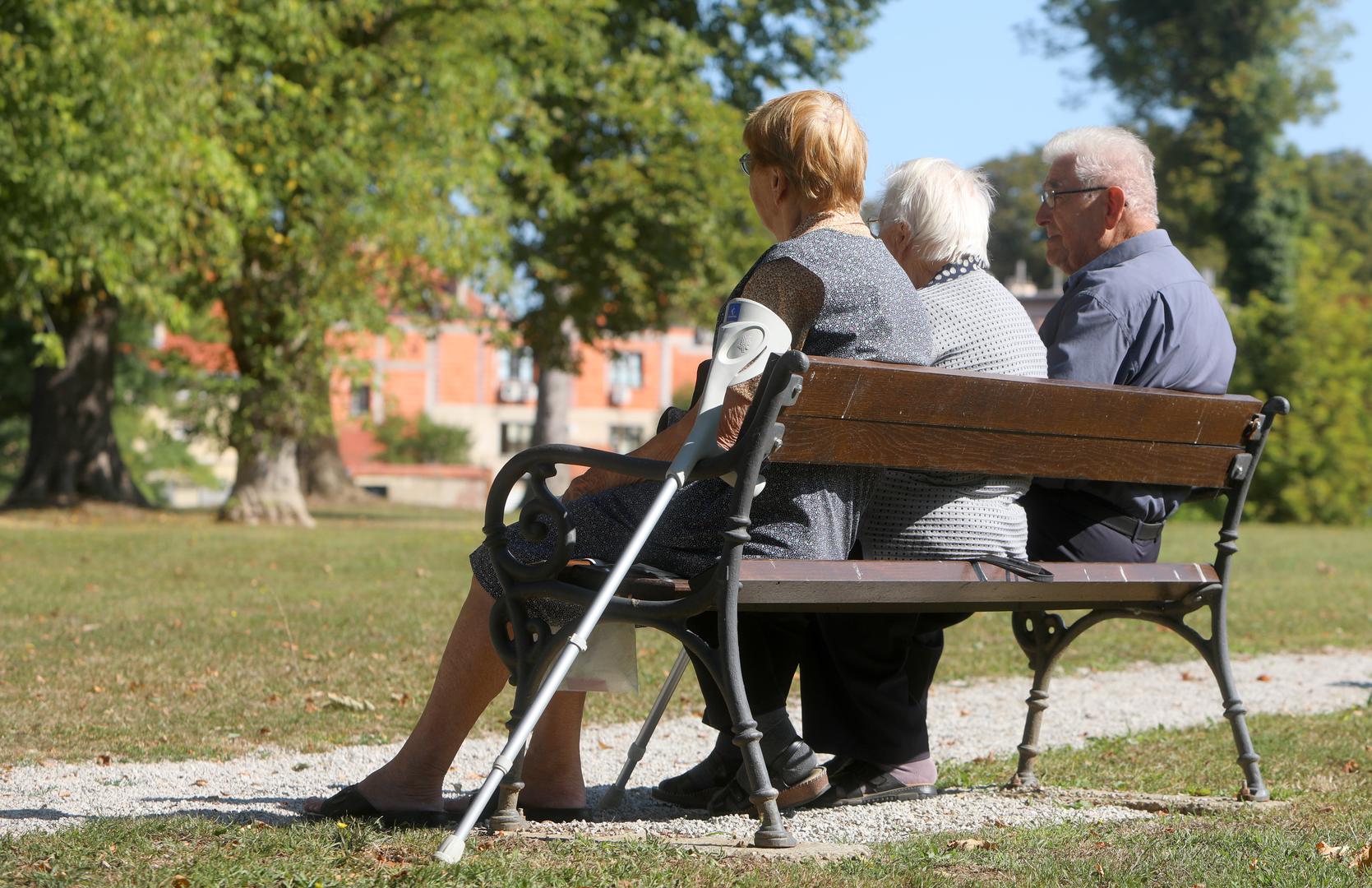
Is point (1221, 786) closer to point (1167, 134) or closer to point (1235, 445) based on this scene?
point (1235, 445)

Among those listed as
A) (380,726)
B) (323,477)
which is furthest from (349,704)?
(323,477)

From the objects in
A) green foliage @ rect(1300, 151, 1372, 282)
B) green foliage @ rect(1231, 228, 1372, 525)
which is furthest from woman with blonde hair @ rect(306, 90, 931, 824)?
green foliage @ rect(1300, 151, 1372, 282)

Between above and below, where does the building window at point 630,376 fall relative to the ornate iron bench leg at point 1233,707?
above

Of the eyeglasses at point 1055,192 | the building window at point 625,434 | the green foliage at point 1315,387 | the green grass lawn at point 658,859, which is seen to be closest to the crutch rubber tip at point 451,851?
the green grass lawn at point 658,859

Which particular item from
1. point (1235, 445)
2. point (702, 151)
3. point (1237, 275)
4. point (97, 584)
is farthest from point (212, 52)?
point (1237, 275)

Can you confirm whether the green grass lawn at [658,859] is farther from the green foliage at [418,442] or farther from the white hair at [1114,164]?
the green foliage at [418,442]

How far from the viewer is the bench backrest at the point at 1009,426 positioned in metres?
3.61

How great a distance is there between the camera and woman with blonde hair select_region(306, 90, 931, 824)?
12.4ft

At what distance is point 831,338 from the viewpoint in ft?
12.5

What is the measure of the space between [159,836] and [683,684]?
379 centimetres

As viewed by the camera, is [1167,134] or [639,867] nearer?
[639,867]

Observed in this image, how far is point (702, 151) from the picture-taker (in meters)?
25.6

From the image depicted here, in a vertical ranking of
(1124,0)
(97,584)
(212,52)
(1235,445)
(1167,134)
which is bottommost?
(97,584)

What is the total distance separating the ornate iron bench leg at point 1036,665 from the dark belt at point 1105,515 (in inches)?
16.1
